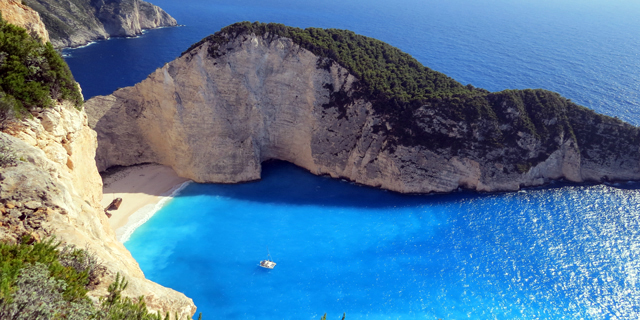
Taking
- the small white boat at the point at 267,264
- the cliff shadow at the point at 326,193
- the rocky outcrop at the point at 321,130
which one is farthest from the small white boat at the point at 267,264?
the rocky outcrop at the point at 321,130

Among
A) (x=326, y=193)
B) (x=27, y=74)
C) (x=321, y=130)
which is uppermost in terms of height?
(x=27, y=74)

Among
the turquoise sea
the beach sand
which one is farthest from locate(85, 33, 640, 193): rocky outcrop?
the turquoise sea

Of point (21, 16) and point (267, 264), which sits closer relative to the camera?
point (21, 16)

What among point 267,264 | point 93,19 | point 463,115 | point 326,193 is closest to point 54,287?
point 267,264

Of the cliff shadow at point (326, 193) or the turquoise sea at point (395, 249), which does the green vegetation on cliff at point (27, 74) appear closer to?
the turquoise sea at point (395, 249)

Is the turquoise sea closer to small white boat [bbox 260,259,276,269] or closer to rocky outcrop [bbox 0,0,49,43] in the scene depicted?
small white boat [bbox 260,259,276,269]

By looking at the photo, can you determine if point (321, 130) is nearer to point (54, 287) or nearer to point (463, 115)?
point (463, 115)

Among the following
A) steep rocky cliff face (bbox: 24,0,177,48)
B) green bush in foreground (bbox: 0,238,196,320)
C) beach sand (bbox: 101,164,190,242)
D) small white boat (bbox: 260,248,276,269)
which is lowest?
beach sand (bbox: 101,164,190,242)
